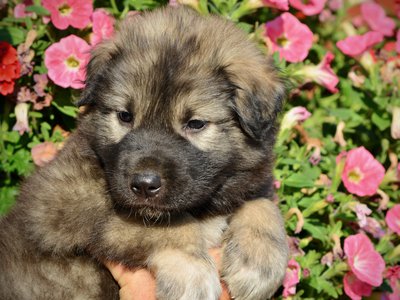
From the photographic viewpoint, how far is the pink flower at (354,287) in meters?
3.98

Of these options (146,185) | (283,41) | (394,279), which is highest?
(146,185)

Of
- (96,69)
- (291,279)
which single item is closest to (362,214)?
(291,279)

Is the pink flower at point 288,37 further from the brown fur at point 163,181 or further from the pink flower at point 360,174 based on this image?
the brown fur at point 163,181

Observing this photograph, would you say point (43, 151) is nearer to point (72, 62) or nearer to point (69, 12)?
point (72, 62)

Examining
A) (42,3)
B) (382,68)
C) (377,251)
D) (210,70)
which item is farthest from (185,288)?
(382,68)

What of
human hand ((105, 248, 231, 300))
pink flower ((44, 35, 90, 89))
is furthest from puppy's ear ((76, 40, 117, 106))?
human hand ((105, 248, 231, 300))

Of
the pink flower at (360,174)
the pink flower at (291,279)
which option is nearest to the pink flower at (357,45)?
the pink flower at (360,174)

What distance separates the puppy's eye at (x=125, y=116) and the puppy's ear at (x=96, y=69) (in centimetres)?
21

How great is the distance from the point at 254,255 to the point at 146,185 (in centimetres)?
67

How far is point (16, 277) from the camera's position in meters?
3.28

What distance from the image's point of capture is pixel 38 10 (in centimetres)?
393

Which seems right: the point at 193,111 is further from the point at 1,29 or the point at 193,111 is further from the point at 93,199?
the point at 1,29

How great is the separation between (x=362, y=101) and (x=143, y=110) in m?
2.08

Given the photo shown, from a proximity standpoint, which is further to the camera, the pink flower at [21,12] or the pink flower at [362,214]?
the pink flower at [21,12]
